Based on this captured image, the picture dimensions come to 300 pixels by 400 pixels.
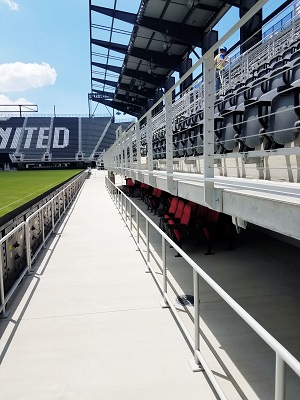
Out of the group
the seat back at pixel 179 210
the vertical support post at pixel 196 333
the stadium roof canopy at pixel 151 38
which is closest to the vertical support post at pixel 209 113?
the vertical support post at pixel 196 333

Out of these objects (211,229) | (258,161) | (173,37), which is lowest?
(211,229)

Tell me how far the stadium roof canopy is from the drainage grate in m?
11.8

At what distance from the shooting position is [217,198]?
10.4 feet

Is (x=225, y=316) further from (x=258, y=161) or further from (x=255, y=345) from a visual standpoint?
(x=258, y=161)

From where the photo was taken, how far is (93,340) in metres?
3.00

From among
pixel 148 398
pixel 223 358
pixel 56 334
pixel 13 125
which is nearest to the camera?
pixel 148 398

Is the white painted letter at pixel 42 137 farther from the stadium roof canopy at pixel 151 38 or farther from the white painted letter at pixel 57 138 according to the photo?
the stadium roof canopy at pixel 151 38

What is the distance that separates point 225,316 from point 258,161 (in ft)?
5.46

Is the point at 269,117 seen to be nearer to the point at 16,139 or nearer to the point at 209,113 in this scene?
the point at 209,113

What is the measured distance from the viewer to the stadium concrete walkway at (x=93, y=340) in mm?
2354

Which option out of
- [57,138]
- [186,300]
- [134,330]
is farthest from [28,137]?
[134,330]

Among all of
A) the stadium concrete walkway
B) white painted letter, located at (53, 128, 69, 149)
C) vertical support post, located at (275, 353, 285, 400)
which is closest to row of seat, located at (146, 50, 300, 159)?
vertical support post, located at (275, 353, 285, 400)

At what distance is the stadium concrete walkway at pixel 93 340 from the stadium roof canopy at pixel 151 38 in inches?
465

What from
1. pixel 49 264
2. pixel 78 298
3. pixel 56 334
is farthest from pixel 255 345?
pixel 49 264
